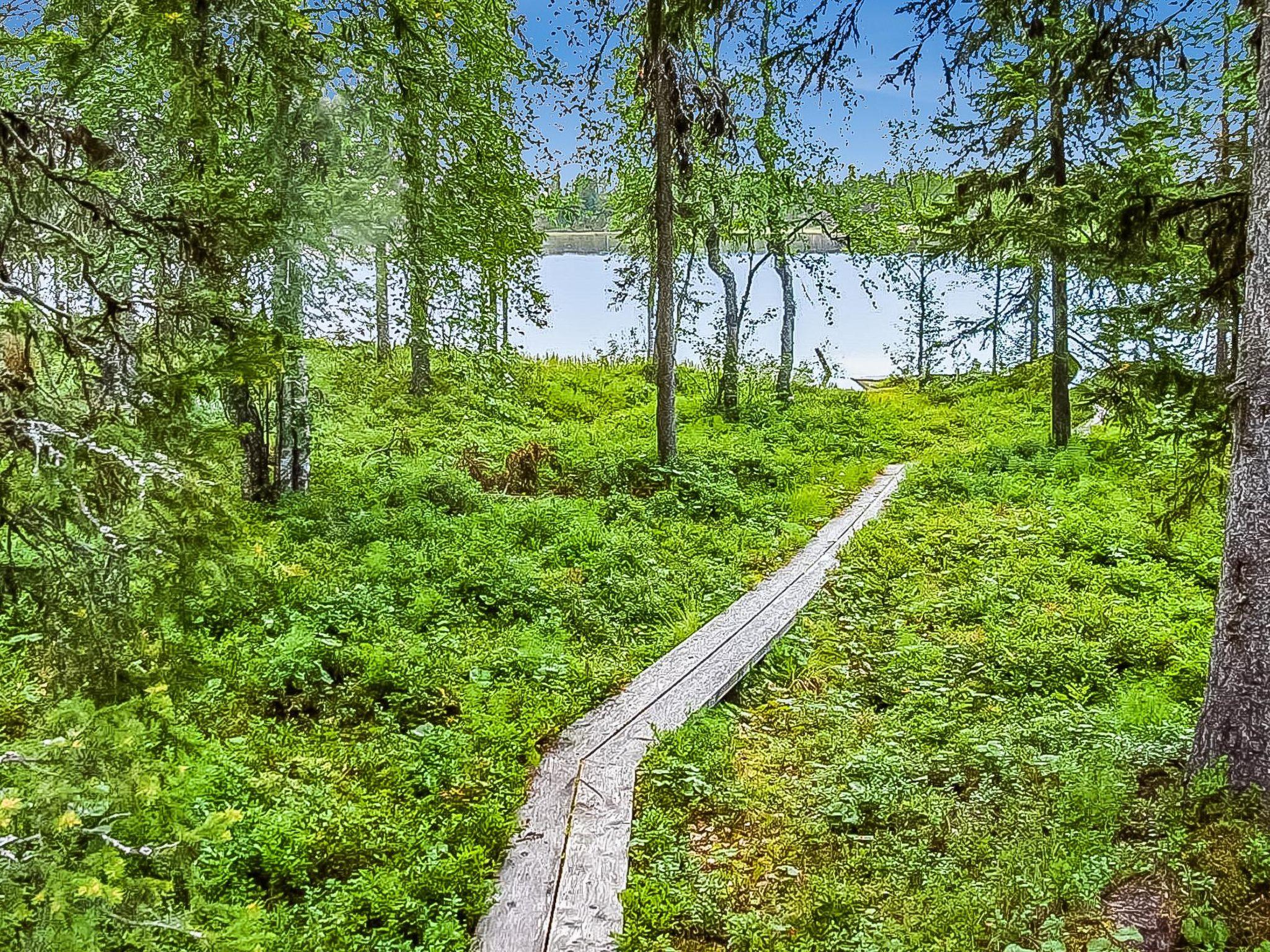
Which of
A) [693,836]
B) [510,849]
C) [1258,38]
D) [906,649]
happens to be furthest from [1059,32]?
[510,849]

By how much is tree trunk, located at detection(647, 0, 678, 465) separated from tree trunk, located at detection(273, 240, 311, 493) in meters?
5.88

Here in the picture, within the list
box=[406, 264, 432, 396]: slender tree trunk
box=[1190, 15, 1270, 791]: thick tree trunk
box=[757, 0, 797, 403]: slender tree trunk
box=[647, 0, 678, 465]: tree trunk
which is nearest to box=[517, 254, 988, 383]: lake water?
box=[757, 0, 797, 403]: slender tree trunk

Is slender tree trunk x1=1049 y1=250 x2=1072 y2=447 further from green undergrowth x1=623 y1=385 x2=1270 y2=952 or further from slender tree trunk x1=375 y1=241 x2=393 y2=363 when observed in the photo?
slender tree trunk x1=375 y1=241 x2=393 y2=363

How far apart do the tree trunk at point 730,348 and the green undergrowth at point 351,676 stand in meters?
5.85

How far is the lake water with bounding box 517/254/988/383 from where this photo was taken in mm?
20344

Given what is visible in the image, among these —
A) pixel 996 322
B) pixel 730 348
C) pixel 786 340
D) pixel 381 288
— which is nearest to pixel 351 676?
pixel 381 288

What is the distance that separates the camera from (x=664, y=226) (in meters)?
12.8

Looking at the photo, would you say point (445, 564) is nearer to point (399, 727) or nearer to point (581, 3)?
point (399, 727)

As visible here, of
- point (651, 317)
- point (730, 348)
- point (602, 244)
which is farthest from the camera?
point (602, 244)

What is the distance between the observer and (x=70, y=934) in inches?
79.8

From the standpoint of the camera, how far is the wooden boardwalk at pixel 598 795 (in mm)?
3713

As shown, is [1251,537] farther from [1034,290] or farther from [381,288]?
[1034,290]

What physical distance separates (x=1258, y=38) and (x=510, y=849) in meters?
5.97

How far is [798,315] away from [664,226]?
1327cm
